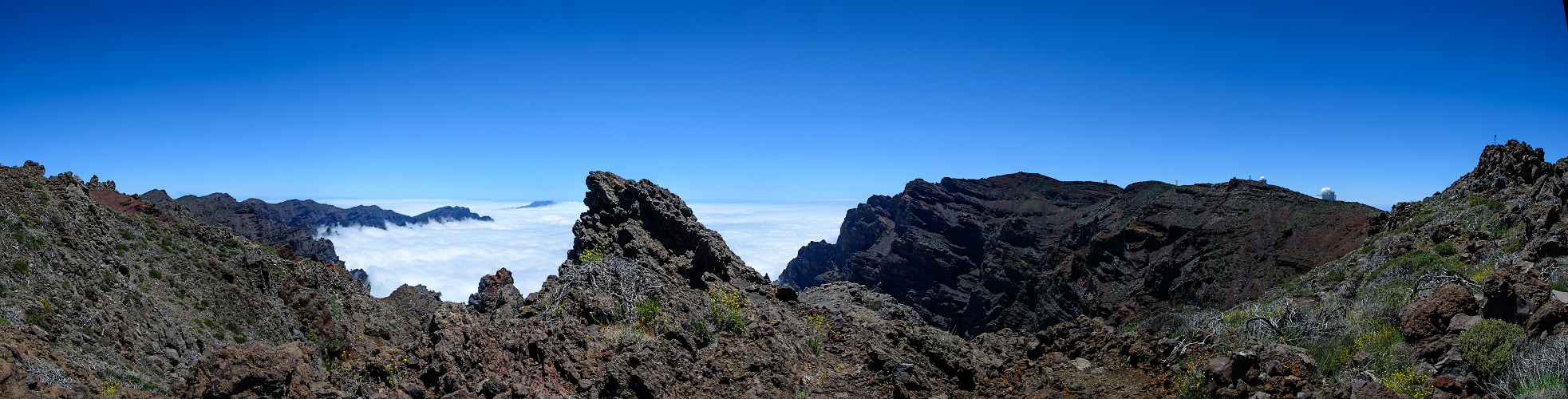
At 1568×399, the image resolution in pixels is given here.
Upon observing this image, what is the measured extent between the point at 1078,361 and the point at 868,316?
2.84m

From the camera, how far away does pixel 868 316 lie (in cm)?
964

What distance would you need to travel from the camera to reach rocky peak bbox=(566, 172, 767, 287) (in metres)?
9.84

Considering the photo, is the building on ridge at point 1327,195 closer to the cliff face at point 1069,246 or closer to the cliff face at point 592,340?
the cliff face at point 1069,246

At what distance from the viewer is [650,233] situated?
10.9 meters

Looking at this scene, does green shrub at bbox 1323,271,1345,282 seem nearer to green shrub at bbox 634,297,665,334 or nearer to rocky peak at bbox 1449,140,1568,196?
rocky peak at bbox 1449,140,1568,196

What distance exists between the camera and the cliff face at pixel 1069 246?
4191cm

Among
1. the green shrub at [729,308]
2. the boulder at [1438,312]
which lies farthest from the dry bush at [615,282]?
the boulder at [1438,312]

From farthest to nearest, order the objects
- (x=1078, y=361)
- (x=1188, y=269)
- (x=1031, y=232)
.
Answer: (x=1031, y=232), (x=1188, y=269), (x=1078, y=361)

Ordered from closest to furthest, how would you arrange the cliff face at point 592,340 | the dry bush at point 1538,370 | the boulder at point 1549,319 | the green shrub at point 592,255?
the dry bush at point 1538,370, the boulder at point 1549,319, the cliff face at point 592,340, the green shrub at point 592,255

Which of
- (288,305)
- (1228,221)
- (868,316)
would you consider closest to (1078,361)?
(868,316)

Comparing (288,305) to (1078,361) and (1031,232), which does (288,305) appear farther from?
(1031,232)

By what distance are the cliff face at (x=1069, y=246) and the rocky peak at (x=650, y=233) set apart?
28183 millimetres

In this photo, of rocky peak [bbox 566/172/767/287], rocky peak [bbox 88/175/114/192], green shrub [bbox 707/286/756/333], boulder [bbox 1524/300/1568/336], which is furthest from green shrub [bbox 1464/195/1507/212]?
rocky peak [bbox 88/175/114/192]

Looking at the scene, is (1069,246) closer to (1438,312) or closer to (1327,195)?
(1327,195)
